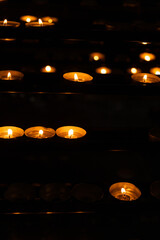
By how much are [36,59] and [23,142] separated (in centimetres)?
60

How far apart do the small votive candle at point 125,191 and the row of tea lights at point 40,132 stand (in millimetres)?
274

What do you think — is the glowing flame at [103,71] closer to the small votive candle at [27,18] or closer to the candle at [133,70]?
the candle at [133,70]

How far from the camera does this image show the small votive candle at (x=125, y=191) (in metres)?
1.43

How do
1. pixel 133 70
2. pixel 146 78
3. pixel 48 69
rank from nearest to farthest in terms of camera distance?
pixel 146 78, pixel 48 69, pixel 133 70

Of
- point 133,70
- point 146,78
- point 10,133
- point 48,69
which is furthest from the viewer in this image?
point 133,70

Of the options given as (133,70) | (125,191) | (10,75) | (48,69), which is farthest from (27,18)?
(125,191)

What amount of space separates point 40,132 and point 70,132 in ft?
0.42

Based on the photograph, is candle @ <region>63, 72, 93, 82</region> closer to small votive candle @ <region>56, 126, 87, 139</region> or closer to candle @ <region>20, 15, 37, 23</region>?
small votive candle @ <region>56, 126, 87, 139</region>

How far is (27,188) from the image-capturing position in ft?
4.79

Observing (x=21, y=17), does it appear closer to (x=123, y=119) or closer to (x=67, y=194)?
(x=123, y=119)

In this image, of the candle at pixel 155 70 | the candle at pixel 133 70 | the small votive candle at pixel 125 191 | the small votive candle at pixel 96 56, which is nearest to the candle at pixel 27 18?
the small votive candle at pixel 96 56

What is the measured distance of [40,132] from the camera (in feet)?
4.67

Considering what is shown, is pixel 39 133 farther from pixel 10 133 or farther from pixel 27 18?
pixel 27 18

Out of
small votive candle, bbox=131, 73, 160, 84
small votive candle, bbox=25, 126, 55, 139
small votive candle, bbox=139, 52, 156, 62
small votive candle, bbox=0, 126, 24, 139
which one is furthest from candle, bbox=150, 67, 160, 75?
small votive candle, bbox=0, 126, 24, 139
